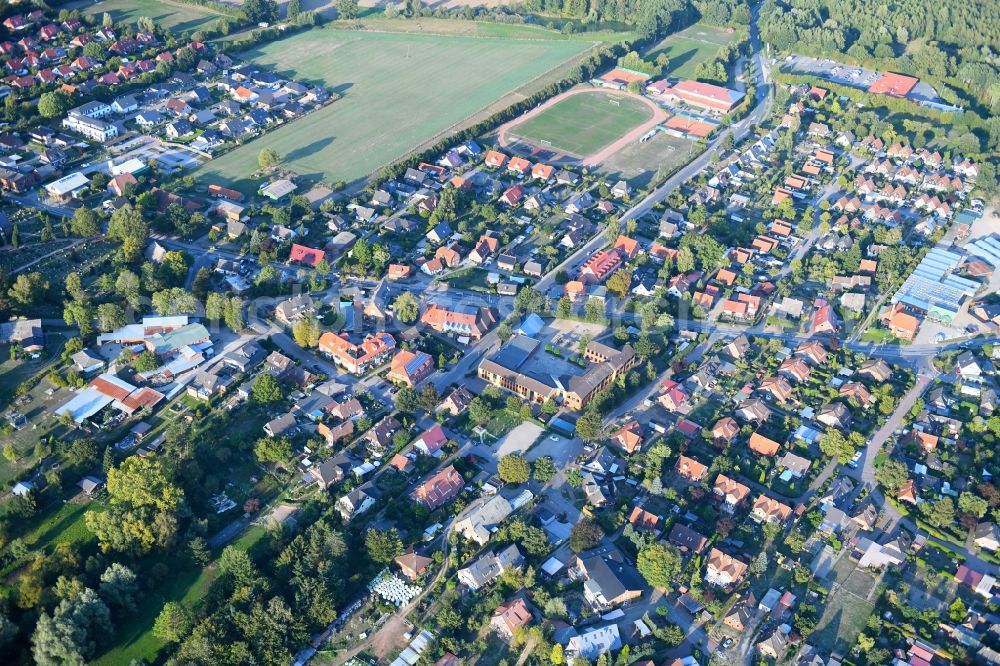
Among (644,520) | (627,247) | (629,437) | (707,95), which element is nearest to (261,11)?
(707,95)

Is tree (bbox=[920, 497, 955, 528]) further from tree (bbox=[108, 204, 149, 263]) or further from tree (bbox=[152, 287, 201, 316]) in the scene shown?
tree (bbox=[108, 204, 149, 263])

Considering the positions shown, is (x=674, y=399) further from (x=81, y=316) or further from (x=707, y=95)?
(x=707, y=95)

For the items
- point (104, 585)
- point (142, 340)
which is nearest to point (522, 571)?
point (104, 585)

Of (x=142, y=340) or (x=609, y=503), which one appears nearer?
(x=609, y=503)

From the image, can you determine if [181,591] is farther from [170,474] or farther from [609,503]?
[609,503]

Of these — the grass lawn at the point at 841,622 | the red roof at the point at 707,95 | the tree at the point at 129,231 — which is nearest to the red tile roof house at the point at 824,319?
the grass lawn at the point at 841,622
